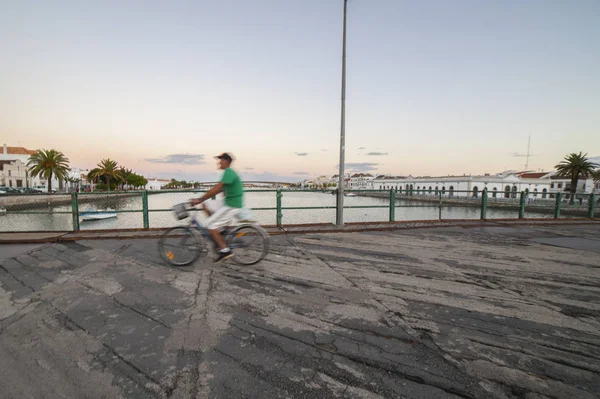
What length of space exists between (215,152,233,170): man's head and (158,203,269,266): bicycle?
94 centimetres

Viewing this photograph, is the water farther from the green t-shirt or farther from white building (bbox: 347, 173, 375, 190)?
white building (bbox: 347, 173, 375, 190)

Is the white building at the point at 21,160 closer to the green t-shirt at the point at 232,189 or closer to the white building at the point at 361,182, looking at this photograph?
the green t-shirt at the point at 232,189

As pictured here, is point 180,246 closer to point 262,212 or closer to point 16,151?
point 262,212

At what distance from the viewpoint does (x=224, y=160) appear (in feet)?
15.1

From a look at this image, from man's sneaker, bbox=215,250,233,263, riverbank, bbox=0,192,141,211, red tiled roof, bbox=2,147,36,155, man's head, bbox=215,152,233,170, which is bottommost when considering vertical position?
man's sneaker, bbox=215,250,233,263

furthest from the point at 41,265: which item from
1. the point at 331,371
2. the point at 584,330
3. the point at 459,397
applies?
the point at 584,330

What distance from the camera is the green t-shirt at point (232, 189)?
4.56 metres

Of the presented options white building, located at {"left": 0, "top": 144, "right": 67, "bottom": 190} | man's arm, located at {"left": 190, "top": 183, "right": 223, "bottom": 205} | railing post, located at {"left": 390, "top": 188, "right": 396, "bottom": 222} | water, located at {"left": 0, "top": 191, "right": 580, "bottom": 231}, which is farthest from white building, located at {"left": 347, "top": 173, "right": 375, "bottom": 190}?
man's arm, located at {"left": 190, "top": 183, "right": 223, "bottom": 205}

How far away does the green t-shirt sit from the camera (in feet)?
15.0

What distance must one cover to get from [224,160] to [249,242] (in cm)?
150

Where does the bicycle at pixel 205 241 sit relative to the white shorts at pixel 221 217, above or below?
below

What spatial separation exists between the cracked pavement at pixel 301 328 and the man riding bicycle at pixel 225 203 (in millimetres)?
530

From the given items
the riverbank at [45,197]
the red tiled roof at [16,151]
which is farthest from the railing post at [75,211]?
the red tiled roof at [16,151]

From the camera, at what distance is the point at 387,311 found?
3174 mm
